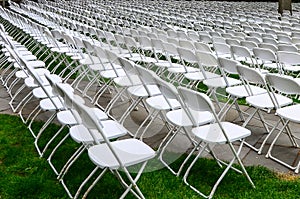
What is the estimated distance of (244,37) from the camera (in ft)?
26.1

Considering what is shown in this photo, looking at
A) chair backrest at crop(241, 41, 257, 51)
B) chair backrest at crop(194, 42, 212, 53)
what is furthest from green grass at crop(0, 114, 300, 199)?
chair backrest at crop(241, 41, 257, 51)

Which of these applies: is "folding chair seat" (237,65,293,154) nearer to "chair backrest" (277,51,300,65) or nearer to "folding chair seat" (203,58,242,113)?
"folding chair seat" (203,58,242,113)

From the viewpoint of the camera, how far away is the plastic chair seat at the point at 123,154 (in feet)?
10.5

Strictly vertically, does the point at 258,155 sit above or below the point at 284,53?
below

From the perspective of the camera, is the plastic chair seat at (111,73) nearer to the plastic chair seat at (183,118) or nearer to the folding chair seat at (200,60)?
the folding chair seat at (200,60)

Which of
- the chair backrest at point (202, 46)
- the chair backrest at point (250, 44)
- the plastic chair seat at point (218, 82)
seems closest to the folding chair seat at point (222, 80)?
the plastic chair seat at point (218, 82)

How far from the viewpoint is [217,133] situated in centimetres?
373

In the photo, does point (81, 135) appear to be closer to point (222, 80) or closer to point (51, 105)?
point (51, 105)

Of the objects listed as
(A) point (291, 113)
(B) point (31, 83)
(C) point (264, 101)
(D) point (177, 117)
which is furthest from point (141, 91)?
(A) point (291, 113)

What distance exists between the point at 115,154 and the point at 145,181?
1.00 metres

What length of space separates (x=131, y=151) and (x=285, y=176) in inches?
63.9

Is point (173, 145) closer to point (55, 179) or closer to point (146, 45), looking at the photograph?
point (55, 179)

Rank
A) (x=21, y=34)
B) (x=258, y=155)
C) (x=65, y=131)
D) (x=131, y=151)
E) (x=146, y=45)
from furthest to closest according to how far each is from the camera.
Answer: (x=21, y=34) → (x=146, y=45) → (x=65, y=131) → (x=258, y=155) → (x=131, y=151)

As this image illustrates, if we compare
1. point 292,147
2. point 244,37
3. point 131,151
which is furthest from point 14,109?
point 244,37
